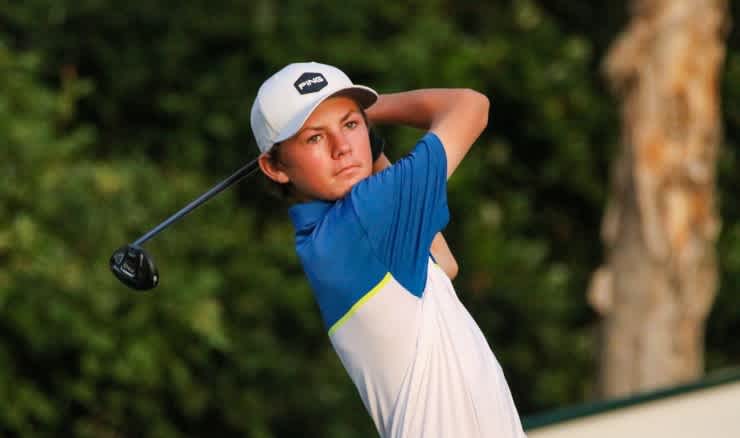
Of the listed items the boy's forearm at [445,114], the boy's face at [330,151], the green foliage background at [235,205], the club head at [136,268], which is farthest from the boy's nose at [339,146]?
the green foliage background at [235,205]

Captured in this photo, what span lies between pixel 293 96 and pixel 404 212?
307 millimetres

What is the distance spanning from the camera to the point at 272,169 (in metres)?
3.38

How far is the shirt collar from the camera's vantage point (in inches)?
131

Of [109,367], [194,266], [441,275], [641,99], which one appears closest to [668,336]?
[641,99]

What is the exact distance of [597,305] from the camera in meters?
10.2

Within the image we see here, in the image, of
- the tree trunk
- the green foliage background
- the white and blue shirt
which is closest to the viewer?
the white and blue shirt

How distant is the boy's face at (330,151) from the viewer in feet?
10.7

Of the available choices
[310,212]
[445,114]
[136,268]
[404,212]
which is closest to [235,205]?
[136,268]

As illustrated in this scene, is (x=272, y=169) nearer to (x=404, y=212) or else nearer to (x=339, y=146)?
(x=339, y=146)

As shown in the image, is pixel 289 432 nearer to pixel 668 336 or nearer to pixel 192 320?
pixel 192 320

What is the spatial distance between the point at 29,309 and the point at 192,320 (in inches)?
34.8

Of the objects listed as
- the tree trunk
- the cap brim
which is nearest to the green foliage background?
the tree trunk

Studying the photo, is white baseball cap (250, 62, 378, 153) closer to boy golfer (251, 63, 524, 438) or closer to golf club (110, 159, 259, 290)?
boy golfer (251, 63, 524, 438)

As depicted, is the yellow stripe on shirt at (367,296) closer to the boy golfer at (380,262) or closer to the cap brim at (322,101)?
the boy golfer at (380,262)
